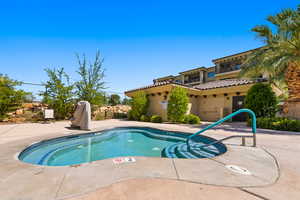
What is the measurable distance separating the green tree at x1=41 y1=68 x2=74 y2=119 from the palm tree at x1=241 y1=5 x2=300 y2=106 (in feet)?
50.3

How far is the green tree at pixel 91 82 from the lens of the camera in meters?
13.0

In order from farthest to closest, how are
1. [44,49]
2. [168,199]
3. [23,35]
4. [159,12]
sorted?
[44,49]
[23,35]
[159,12]
[168,199]

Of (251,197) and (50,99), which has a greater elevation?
(50,99)

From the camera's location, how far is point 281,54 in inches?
312

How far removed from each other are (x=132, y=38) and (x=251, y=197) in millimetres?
12017

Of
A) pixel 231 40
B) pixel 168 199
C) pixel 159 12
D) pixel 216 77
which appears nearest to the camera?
pixel 168 199

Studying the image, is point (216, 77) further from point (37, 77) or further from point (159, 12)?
point (37, 77)

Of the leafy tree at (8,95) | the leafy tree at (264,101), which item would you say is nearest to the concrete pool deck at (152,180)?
the leafy tree at (264,101)

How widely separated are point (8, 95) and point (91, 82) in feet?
20.7

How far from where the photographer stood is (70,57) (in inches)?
556

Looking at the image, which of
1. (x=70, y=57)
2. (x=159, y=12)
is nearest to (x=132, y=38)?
A: (x=159, y=12)

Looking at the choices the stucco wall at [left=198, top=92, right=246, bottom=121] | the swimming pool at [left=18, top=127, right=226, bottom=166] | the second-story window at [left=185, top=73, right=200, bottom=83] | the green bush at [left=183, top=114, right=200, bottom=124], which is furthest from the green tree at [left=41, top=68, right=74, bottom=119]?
the second-story window at [left=185, top=73, right=200, bottom=83]

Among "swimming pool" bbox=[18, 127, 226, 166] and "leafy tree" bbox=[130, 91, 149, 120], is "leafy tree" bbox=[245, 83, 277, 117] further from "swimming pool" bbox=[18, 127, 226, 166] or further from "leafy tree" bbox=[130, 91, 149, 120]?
"leafy tree" bbox=[130, 91, 149, 120]

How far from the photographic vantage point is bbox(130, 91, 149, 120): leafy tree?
42.1ft
